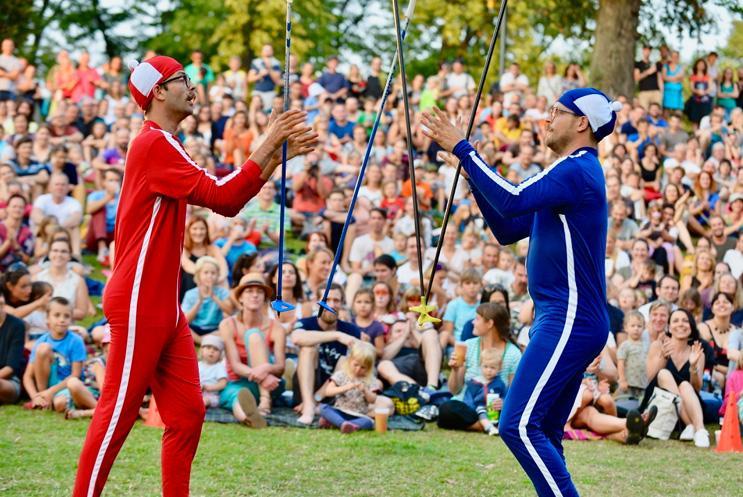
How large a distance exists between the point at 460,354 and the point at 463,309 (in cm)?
131

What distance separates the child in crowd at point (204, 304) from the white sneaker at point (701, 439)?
4.54 m

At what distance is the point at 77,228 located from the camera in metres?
13.0

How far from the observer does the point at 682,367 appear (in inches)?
371

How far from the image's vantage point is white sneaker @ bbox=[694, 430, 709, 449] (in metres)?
Result: 8.70

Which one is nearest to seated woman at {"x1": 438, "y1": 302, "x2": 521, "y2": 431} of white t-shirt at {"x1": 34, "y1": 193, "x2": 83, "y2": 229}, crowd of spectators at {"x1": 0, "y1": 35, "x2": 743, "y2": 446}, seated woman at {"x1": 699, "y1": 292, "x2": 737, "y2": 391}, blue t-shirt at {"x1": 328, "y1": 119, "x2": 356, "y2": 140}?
crowd of spectators at {"x1": 0, "y1": 35, "x2": 743, "y2": 446}

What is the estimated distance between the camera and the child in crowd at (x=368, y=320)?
403 inches

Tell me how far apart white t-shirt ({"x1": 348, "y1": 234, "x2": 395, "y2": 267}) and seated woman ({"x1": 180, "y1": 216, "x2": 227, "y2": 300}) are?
193cm

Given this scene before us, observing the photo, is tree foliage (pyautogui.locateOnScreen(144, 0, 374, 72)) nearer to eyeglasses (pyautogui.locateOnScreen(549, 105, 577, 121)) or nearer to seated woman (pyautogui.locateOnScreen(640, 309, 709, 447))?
seated woman (pyautogui.locateOnScreen(640, 309, 709, 447))

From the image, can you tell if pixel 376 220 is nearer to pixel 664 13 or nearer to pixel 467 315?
pixel 467 315

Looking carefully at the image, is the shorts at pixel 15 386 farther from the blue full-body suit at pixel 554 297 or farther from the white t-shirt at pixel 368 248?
the blue full-body suit at pixel 554 297

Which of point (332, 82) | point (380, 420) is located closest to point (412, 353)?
point (380, 420)

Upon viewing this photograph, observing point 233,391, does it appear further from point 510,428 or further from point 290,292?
point 510,428

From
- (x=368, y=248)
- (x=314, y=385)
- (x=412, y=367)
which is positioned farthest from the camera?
(x=368, y=248)

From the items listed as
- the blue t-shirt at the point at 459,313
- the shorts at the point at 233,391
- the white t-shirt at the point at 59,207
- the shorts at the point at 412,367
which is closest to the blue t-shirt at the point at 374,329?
the shorts at the point at 412,367
